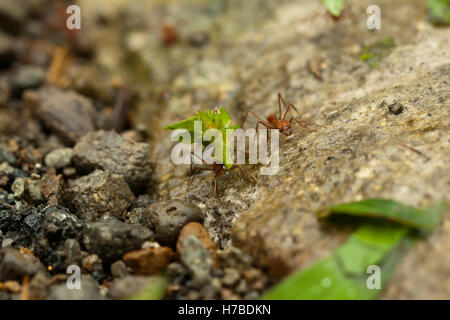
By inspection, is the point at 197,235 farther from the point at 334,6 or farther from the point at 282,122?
the point at 334,6

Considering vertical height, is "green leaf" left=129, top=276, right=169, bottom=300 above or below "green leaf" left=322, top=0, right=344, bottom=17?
below

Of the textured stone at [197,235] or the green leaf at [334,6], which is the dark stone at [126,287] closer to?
the textured stone at [197,235]

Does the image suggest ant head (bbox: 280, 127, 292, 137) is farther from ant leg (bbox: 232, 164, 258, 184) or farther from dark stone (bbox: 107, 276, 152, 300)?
dark stone (bbox: 107, 276, 152, 300)

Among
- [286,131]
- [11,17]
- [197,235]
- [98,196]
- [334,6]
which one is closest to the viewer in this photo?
[197,235]

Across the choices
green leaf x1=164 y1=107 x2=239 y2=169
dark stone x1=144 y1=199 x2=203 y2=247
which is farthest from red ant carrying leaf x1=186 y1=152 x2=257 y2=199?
dark stone x1=144 y1=199 x2=203 y2=247

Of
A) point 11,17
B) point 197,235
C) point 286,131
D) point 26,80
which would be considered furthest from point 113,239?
point 11,17
